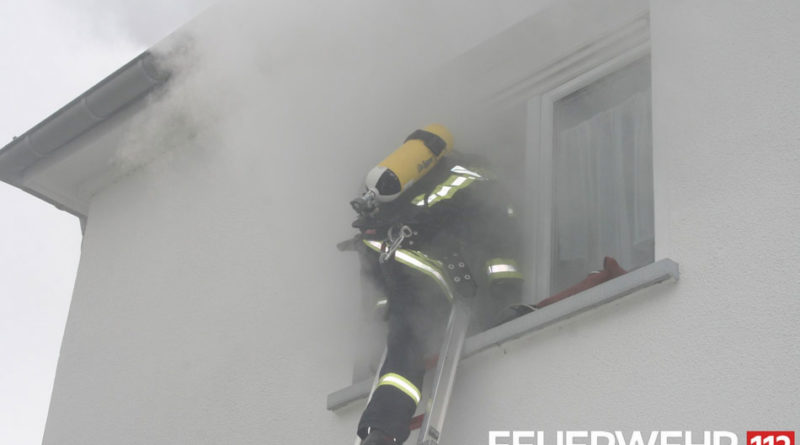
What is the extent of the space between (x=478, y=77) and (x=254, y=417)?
1885 mm

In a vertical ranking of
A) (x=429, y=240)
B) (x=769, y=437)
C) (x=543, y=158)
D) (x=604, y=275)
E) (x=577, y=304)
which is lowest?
(x=769, y=437)

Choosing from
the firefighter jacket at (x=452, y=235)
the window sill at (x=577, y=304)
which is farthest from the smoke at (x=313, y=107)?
the window sill at (x=577, y=304)

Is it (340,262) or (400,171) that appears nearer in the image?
(400,171)

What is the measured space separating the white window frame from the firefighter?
105 millimetres

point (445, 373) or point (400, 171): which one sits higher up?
point (400, 171)

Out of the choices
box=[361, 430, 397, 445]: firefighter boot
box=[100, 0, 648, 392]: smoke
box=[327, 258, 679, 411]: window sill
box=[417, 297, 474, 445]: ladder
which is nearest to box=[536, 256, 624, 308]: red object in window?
box=[327, 258, 679, 411]: window sill

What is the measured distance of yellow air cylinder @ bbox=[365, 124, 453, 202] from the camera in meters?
4.86

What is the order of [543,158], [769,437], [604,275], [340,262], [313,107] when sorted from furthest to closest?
[313,107], [340,262], [543,158], [604,275], [769,437]

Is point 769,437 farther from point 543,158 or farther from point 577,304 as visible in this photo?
point 543,158

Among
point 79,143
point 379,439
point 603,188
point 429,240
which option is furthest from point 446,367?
point 79,143

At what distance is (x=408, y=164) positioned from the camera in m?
4.93

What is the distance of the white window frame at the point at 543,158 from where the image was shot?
194 inches

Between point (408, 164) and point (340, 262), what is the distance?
32.7 inches

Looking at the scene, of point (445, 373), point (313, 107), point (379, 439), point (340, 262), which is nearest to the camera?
point (379, 439)
